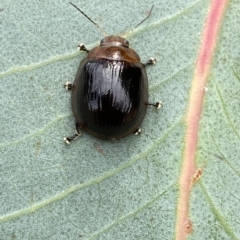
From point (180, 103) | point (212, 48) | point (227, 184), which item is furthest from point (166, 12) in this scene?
point (227, 184)

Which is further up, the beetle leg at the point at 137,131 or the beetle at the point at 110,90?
the beetle at the point at 110,90

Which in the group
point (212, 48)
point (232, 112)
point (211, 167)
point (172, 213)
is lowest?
point (172, 213)

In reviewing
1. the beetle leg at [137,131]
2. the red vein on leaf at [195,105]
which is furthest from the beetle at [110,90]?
the red vein on leaf at [195,105]

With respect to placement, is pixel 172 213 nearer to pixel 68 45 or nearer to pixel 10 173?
pixel 10 173

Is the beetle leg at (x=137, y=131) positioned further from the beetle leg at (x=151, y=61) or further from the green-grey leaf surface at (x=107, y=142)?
the beetle leg at (x=151, y=61)

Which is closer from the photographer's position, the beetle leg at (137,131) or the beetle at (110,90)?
the beetle at (110,90)

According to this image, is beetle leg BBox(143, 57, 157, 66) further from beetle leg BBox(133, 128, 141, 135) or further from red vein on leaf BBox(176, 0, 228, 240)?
beetle leg BBox(133, 128, 141, 135)
